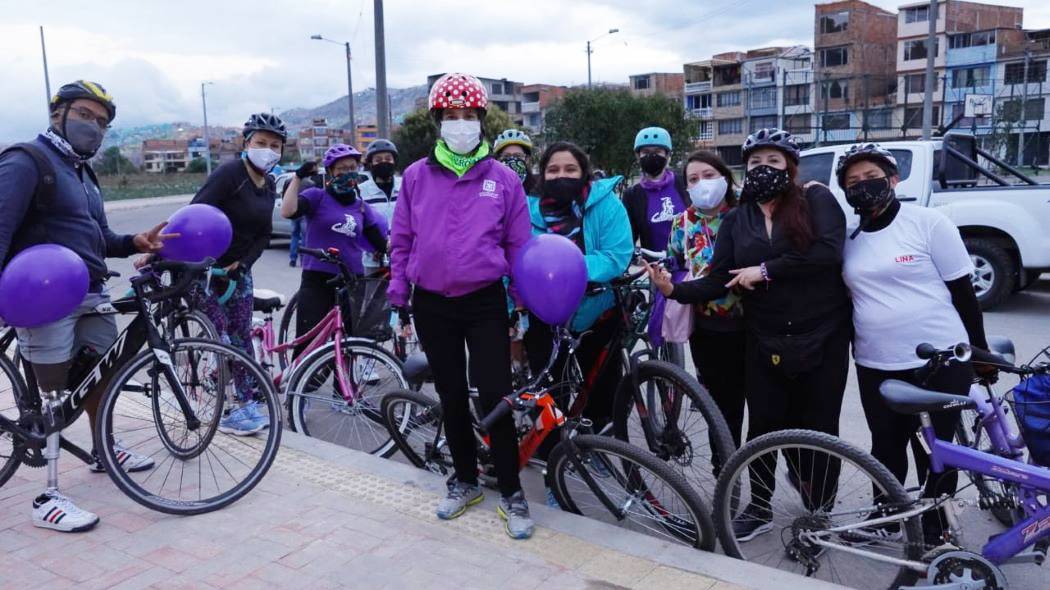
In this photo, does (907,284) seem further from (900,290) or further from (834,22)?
(834,22)

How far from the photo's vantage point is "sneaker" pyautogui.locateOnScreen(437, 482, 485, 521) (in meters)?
3.83

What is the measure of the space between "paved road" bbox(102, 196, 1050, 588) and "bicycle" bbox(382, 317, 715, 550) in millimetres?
746

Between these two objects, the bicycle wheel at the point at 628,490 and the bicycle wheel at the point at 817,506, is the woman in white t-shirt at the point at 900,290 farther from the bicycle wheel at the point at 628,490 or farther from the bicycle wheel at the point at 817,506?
the bicycle wheel at the point at 628,490

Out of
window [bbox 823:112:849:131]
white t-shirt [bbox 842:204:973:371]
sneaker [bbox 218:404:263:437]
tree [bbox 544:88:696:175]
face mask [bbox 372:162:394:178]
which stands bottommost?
sneaker [bbox 218:404:263:437]

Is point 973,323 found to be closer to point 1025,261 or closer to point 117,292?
point 1025,261

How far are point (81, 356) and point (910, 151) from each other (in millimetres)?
8477

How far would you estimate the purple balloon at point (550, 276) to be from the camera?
3.66 m

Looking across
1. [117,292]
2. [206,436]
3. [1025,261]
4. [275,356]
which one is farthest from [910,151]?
[117,292]

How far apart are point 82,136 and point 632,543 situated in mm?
3171

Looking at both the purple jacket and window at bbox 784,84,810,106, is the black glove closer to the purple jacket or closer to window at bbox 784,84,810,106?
the purple jacket

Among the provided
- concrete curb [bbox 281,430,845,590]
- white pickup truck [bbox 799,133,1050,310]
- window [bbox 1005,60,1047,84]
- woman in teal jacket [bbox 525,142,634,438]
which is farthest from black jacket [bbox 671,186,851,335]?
window [bbox 1005,60,1047,84]

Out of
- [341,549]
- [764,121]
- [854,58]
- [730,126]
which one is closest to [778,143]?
[341,549]

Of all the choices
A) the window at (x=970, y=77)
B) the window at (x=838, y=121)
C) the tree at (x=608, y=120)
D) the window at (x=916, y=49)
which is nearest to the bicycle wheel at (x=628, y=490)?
the tree at (x=608, y=120)

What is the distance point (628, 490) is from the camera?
12.1ft
